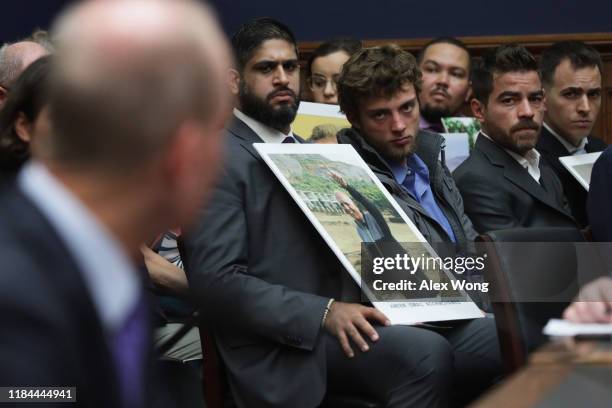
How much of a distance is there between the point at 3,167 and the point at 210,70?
162cm

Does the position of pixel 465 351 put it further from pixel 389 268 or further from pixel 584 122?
pixel 584 122

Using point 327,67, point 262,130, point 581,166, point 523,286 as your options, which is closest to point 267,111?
point 262,130

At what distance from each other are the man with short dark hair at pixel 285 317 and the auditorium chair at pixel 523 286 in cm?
35

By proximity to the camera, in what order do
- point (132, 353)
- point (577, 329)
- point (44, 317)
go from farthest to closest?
1. point (577, 329)
2. point (132, 353)
3. point (44, 317)

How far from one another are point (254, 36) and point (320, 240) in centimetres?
108

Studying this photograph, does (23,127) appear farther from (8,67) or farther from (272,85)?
(272,85)

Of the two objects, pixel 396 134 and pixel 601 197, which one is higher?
pixel 396 134

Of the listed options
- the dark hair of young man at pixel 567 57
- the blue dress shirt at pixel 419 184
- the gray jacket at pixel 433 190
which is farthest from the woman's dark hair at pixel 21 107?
the dark hair of young man at pixel 567 57

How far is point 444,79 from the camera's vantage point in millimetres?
5309

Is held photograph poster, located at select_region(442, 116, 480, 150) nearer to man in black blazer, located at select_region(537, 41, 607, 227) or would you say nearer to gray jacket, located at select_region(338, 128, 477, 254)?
man in black blazer, located at select_region(537, 41, 607, 227)

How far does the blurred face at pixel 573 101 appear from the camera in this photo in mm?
4578

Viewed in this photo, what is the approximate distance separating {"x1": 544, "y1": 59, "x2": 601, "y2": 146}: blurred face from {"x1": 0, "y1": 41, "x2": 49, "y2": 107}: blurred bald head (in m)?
2.34

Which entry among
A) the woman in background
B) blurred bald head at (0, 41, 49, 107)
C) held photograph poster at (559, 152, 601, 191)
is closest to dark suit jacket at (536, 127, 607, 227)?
held photograph poster at (559, 152, 601, 191)

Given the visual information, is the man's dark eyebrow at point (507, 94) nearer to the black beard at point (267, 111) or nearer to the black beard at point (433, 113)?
the black beard at point (433, 113)
